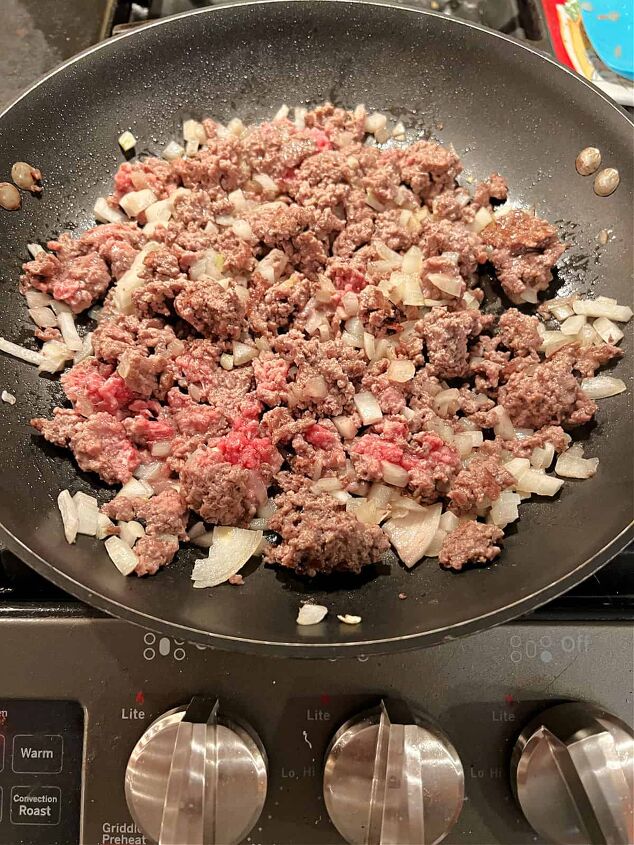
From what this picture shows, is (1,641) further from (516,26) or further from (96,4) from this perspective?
(516,26)

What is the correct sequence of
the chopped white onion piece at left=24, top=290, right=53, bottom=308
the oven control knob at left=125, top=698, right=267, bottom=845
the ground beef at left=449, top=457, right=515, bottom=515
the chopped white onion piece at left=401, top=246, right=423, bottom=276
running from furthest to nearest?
the chopped white onion piece at left=401, top=246, right=423, bottom=276 < the chopped white onion piece at left=24, top=290, right=53, bottom=308 < the ground beef at left=449, top=457, right=515, bottom=515 < the oven control knob at left=125, top=698, right=267, bottom=845

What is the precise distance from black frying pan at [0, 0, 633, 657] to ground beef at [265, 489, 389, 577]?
0.16ft

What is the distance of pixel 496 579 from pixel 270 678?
0.47 m

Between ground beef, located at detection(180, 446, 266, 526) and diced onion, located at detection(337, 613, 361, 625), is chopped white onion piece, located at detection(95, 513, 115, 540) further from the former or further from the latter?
diced onion, located at detection(337, 613, 361, 625)

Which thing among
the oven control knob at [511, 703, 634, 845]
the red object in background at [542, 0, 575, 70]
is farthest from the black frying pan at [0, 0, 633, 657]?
the red object in background at [542, 0, 575, 70]

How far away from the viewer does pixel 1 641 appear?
1148 mm

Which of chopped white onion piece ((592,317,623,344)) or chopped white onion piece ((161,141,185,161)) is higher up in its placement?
chopped white onion piece ((161,141,185,161))

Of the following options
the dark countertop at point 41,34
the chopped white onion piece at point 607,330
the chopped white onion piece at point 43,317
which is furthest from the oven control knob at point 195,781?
the dark countertop at point 41,34

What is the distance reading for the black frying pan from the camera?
1.11m

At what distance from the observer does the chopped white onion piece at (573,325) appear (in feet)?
5.13

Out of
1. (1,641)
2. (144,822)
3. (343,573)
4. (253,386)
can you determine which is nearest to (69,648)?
(1,641)

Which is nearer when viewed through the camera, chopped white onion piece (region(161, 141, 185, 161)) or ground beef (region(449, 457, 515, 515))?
ground beef (region(449, 457, 515, 515))

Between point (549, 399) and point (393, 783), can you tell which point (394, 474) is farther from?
point (393, 783)

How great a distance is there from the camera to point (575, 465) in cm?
139
